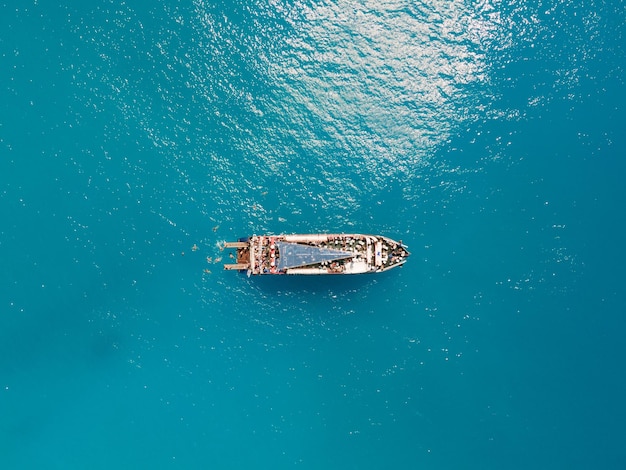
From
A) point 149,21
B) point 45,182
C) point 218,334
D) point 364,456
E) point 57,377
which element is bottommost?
point 364,456

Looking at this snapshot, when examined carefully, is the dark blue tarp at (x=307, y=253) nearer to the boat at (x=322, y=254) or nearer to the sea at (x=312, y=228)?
the boat at (x=322, y=254)

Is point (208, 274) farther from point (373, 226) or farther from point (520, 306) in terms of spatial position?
point (520, 306)

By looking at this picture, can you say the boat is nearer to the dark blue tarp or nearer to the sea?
the dark blue tarp

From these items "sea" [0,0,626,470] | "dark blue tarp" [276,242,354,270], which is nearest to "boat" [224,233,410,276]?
"dark blue tarp" [276,242,354,270]

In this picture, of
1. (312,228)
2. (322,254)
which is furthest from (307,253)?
(312,228)

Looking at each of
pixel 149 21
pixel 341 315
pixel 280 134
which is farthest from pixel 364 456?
pixel 149 21

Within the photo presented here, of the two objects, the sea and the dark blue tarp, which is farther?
the sea

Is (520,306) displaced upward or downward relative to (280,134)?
downward

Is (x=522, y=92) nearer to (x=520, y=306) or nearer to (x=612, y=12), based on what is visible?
(x=612, y=12)
